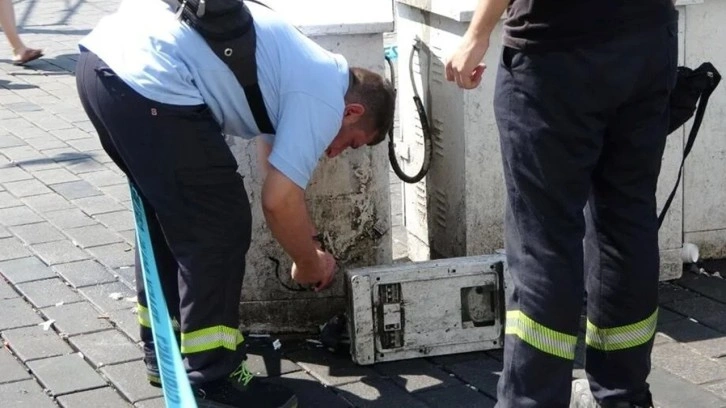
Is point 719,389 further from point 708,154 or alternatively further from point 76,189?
point 76,189

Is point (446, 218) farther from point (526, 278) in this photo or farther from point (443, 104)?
point (526, 278)

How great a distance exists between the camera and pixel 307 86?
3.54 meters

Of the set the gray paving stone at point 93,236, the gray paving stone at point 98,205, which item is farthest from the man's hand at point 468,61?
the gray paving stone at point 98,205

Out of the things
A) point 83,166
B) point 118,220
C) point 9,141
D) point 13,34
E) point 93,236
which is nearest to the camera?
point 93,236

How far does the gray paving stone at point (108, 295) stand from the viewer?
15.4 feet

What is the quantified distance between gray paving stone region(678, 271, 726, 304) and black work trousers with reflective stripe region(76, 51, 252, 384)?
195cm

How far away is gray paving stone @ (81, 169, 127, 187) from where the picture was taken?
6.41 meters

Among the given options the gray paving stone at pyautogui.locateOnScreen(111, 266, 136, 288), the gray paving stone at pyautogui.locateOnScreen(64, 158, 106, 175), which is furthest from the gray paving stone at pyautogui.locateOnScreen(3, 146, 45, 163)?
the gray paving stone at pyautogui.locateOnScreen(111, 266, 136, 288)

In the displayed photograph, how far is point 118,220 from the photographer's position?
5785 millimetres

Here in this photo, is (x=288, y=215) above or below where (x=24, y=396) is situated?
above

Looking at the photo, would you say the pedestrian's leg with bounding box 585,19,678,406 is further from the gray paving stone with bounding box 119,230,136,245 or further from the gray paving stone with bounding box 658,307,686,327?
the gray paving stone with bounding box 119,230,136,245

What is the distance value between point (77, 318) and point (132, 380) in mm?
667

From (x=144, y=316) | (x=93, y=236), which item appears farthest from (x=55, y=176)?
(x=144, y=316)

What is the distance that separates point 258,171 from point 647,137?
5.22ft
